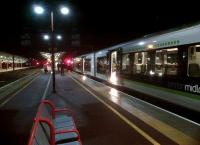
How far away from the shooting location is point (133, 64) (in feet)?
63.3

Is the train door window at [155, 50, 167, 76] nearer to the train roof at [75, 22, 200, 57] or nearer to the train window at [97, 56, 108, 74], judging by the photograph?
the train roof at [75, 22, 200, 57]

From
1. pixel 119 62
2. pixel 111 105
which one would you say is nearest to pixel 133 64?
pixel 119 62

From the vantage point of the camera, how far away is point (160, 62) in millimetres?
14414

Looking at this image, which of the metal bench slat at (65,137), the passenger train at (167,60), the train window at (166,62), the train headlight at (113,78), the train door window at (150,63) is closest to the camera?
the metal bench slat at (65,137)

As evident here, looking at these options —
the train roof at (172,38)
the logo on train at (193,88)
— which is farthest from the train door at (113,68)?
the logo on train at (193,88)

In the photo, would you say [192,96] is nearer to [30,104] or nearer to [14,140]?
[14,140]

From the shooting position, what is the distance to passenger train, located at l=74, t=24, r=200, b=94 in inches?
440

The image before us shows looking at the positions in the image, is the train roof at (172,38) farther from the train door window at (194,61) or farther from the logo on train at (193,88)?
the logo on train at (193,88)

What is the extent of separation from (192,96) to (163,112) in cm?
135

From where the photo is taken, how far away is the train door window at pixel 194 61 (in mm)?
10922

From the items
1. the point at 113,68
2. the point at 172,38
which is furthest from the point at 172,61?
the point at 113,68

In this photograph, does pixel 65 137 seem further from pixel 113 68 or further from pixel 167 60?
pixel 113 68

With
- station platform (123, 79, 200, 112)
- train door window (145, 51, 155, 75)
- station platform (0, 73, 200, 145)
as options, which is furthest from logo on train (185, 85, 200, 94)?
train door window (145, 51, 155, 75)

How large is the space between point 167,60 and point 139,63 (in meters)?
4.42
